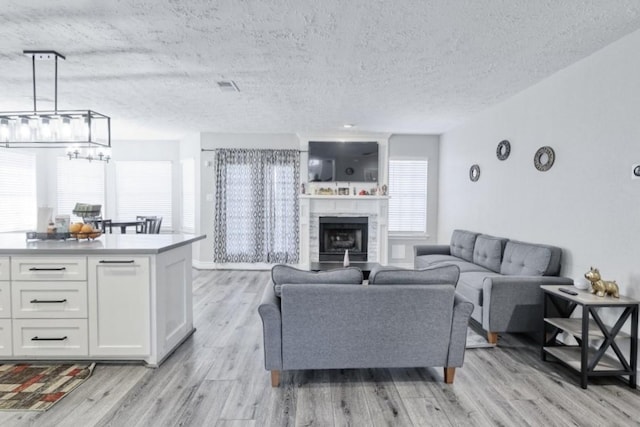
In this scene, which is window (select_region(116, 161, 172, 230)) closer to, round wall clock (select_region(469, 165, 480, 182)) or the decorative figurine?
round wall clock (select_region(469, 165, 480, 182))

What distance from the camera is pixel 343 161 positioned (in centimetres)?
666

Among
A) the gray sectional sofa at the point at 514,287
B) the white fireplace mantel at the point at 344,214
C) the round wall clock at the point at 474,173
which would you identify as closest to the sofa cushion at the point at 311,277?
the gray sectional sofa at the point at 514,287

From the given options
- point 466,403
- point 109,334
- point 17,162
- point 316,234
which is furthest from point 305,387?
point 17,162

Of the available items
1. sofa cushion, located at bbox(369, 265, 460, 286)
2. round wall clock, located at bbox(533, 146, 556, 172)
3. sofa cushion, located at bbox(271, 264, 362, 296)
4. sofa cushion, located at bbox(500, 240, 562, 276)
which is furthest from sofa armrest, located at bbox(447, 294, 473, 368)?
round wall clock, located at bbox(533, 146, 556, 172)

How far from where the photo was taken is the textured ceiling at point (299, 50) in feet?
7.89

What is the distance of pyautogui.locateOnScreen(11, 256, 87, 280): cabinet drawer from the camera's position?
9.34ft

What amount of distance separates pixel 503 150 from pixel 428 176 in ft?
7.86

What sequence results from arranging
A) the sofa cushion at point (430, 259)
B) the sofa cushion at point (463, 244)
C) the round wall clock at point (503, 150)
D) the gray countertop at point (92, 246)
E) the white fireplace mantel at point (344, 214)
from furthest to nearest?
1. the white fireplace mantel at point (344, 214)
2. the sofa cushion at point (430, 259)
3. the sofa cushion at point (463, 244)
4. the round wall clock at point (503, 150)
5. the gray countertop at point (92, 246)

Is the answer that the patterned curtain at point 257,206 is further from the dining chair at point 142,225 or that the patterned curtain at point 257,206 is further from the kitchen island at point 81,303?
the kitchen island at point 81,303

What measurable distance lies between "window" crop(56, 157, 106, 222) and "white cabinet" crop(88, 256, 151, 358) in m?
5.22

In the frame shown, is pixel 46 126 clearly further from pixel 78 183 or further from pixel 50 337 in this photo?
pixel 78 183

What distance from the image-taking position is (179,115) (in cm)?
533

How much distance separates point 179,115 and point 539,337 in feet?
17.9

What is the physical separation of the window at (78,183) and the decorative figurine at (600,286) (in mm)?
8090
